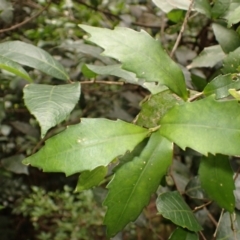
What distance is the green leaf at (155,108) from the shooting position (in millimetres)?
653

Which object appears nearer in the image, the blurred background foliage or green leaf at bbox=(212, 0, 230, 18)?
green leaf at bbox=(212, 0, 230, 18)

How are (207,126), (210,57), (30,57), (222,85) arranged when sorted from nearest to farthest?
1. (207,126)
2. (222,85)
3. (30,57)
4. (210,57)

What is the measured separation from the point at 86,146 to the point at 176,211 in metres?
0.22

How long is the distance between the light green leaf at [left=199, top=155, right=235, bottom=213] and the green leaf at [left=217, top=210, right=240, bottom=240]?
0.10 metres

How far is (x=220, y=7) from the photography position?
0.86m

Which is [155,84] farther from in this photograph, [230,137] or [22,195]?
[22,195]

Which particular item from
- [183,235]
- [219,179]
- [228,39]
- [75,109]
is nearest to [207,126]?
[219,179]

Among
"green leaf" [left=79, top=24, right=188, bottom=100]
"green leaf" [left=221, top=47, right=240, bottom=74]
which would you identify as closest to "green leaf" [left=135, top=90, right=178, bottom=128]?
"green leaf" [left=79, top=24, right=188, bottom=100]

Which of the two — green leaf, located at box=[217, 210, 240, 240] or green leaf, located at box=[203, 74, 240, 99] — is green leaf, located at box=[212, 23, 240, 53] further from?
green leaf, located at box=[217, 210, 240, 240]

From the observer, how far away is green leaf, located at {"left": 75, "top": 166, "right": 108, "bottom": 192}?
0.65m

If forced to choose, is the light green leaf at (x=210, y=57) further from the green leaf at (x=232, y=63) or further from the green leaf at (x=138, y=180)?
the green leaf at (x=138, y=180)

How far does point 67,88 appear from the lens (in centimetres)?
70

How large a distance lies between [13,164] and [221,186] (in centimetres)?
72

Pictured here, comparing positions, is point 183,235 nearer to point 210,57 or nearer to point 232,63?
point 232,63
